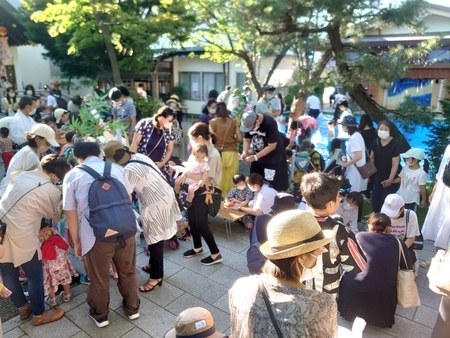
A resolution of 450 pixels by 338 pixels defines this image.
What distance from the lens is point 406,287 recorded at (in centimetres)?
290

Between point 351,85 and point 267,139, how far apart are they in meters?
2.15

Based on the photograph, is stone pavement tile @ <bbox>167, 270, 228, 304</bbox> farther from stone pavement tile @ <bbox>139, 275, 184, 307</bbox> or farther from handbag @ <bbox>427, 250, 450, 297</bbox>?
handbag @ <bbox>427, 250, 450, 297</bbox>

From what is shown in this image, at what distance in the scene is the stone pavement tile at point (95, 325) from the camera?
9.68ft

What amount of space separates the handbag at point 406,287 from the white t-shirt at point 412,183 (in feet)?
6.01

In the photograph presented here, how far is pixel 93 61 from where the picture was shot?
15.6m

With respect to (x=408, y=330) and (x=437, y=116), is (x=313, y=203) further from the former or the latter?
(x=437, y=116)

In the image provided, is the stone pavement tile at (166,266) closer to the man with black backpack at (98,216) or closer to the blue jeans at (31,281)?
the man with black backpack at (98,216)

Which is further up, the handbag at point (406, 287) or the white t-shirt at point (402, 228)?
the white t-shirt at point (402, 228)

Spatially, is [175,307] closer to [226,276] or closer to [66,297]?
[226,276]

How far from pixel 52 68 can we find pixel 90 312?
21.4 metres

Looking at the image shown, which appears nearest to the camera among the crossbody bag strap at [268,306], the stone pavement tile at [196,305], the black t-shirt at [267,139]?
the crossbody bag strap at [268,306]

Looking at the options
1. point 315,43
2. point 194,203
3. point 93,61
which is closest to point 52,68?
point 93,61

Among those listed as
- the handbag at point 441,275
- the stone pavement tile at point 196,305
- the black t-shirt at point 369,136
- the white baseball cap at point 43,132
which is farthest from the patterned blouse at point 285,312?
the black t-shirt at point 369,136

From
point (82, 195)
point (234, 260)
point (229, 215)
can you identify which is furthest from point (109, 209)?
point (229, 215)
